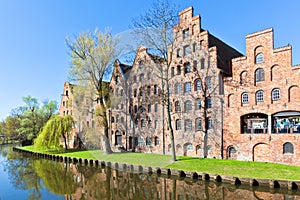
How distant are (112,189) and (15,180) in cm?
968

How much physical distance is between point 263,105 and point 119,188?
13090mm

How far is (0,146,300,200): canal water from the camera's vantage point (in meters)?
12.5

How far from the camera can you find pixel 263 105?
1886 centimetres

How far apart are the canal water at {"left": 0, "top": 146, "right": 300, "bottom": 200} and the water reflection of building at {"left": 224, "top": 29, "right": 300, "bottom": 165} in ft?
20.0

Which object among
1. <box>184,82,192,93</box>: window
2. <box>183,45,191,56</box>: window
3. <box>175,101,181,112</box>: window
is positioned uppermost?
<box>183,45,191,56</box>: window

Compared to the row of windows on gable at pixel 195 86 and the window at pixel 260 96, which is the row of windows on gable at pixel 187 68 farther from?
the window at pixel 260 96

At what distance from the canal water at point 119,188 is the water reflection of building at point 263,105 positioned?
610 centimetres

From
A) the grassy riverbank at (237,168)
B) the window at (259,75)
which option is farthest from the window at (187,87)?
the grassy riverbank at (237,168)

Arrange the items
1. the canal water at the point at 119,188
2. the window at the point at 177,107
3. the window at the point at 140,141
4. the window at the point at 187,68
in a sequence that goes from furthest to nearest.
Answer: the window at the point at 140,141 < the window at the point at 177,107 < the window at the point at 187,68 < the canal water at the point at 119,188

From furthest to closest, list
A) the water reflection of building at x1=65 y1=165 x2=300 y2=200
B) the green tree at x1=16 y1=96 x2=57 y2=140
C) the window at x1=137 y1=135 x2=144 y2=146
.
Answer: the green tree at x1=16 y1=96 x2=57 y2=140
the window at x1=137 y1=135 x2=144 y2=146
the water reflection of building at x1=65 y1=165 x2=300 y2=200

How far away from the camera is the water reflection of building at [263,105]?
17422 millimetres

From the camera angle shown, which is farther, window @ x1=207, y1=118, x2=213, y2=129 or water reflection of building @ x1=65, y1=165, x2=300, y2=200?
window @ x1=207, y1=118, x2=213, y2=129

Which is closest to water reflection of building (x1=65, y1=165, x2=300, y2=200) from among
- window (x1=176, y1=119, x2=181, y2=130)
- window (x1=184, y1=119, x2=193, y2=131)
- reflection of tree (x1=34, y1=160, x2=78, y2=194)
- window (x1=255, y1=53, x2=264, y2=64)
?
reflection of tree (x1=34, y1=160, x2=78, y2=194)

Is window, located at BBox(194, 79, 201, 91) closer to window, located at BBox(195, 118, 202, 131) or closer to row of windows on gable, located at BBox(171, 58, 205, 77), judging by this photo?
row of windows on gable, located at BBox(171, 58, 205, 77)
